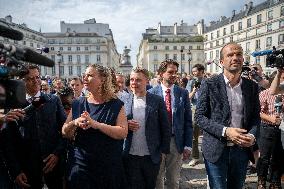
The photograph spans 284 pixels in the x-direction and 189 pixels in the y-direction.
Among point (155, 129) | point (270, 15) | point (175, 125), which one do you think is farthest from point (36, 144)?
point (270, 15)

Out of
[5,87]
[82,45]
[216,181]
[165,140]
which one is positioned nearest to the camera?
[5,87]

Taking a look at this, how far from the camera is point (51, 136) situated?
3613mm

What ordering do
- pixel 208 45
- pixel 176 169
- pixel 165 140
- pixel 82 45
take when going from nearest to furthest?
pixel 165 140 < pixel 176 169 < pixel 208 45 < pixel 82 45

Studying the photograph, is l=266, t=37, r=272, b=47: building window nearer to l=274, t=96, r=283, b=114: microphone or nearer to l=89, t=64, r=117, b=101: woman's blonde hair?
l=274, t=96, r=283, b=114: microphone

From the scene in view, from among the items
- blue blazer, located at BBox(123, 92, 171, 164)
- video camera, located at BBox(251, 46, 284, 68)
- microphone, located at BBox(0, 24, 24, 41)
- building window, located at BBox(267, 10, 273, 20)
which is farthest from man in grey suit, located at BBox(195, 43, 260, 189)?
building window, located at BBox(267, 10, 273, 20)

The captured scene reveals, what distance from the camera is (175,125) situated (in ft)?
13.8

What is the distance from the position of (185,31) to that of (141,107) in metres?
92.2

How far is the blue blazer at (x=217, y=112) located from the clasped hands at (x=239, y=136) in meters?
0.13

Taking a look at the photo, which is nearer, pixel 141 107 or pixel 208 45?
pixel 141 107

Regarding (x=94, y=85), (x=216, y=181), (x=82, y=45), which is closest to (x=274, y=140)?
(x=216, y=181)

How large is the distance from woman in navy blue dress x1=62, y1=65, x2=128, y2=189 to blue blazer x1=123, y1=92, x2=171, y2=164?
0.56m

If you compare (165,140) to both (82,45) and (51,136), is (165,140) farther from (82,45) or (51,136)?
(82,45)

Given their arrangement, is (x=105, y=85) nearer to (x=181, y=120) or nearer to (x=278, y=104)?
(x=181, y=120)

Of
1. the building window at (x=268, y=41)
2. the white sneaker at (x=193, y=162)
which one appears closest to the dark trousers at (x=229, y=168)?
the white sneaker at (x=193, y=162)
